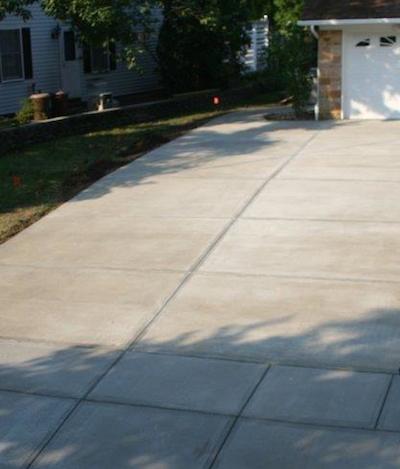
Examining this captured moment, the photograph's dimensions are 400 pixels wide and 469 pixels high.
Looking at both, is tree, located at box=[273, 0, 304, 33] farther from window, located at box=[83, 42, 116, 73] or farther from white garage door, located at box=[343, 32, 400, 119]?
white garage door, located at box=[343, 32, 400, 119]

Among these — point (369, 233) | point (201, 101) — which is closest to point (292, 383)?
point (369, 233)

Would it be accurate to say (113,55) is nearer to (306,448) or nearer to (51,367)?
(51,367)

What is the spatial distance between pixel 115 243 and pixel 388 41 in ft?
37.1

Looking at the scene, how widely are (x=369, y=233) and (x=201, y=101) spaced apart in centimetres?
1383

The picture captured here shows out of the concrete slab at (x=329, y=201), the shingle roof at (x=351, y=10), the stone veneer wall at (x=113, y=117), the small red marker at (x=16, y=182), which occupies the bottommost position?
the concrete slab at (x=329, y=201)

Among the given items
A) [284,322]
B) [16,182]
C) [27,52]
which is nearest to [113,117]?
[27,52]

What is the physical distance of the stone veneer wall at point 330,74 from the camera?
19.9 m

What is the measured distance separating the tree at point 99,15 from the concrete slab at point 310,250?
26.9 feet

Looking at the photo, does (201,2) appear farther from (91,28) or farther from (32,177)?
(32,177)

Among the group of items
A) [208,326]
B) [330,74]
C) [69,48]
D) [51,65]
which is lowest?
[208,326]

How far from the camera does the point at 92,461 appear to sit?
582 centimetres

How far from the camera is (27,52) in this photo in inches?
892

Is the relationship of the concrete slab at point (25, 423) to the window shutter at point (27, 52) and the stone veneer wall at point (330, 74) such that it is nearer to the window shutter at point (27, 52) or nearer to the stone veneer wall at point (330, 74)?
the stone veneer wall at point (330, 74)

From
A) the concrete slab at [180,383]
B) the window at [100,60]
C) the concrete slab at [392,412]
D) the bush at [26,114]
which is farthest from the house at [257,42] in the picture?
the concrete slab at [392,412]
